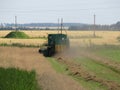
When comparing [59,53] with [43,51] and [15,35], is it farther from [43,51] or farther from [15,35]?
[15,35]

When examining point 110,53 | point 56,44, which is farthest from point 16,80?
point 110,53

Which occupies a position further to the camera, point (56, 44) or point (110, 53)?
point (110, 53)

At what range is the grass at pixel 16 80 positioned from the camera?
14.2 metres

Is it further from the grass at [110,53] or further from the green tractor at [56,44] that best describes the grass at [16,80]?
the green tractor at [56,44]

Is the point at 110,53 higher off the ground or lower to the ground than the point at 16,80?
lower

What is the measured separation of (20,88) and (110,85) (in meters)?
5.46

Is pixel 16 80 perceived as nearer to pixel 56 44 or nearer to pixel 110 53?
pixel 56 44

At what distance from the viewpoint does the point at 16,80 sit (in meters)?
15.5

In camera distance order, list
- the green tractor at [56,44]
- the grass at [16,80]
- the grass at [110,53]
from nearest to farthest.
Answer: the grass at [16,80]
the grass at [110,53]
the green tractor at [56,44]

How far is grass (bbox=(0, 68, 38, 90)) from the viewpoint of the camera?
14173 mm

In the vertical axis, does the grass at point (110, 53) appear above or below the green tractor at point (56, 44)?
below

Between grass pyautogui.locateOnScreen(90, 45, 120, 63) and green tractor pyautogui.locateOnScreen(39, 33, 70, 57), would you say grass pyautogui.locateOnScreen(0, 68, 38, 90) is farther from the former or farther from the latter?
green tractor pyautogui.locateOnScreen(39, 33, 70, 57)

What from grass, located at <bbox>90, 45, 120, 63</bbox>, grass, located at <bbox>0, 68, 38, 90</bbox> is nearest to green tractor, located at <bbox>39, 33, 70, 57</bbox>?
grass, located at <bbox>90, 45, 120, 63</bbox>

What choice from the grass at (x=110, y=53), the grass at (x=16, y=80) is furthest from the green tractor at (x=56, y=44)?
the grass at (x=16, y=80)
